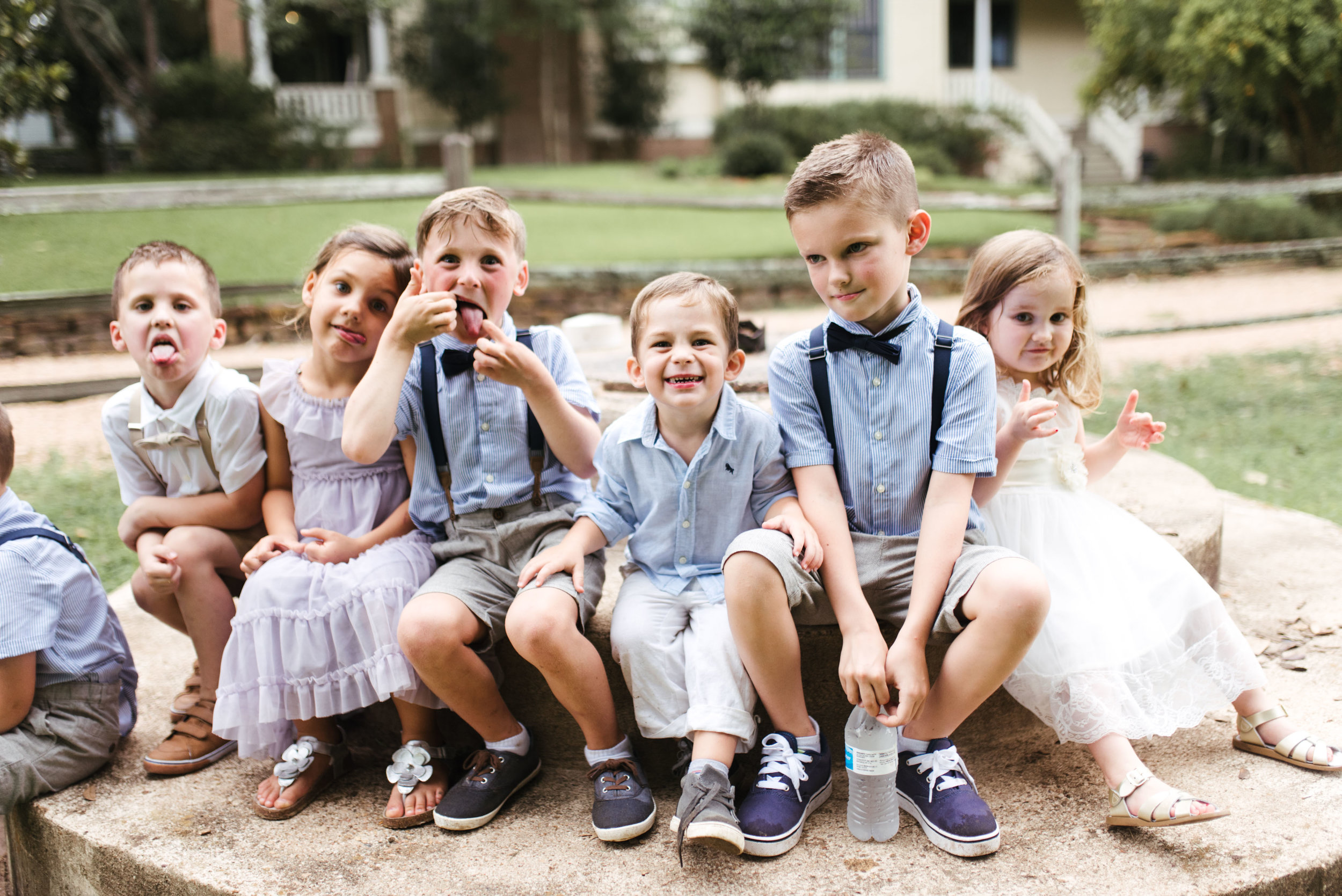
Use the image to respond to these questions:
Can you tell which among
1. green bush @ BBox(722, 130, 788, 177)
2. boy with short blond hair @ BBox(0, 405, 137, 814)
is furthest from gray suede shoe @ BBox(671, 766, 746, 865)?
green bush @ BBox(722, 130, 788, 177)

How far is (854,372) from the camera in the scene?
2.06 m

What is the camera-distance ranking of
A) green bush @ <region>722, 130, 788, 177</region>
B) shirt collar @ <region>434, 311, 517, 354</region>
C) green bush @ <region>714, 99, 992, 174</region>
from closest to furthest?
shirt collar @ <region>434, 311, 517, 354</region> < green bush @ <region>722, 130, 788, 177</region> < green bush @ <region>714, 99, 992, 174</region>

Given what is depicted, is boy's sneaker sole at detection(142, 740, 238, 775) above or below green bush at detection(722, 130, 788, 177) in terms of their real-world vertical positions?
below

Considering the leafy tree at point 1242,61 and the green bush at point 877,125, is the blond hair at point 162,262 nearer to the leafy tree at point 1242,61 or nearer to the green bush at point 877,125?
the leafy tree at point 1242,61

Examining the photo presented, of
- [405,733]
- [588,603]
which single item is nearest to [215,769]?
[405,733]

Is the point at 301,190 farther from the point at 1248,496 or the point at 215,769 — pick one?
the point at 1248,496

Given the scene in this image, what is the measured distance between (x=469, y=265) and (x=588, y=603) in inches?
30.9

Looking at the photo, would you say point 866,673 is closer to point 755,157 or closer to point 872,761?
point 872,761

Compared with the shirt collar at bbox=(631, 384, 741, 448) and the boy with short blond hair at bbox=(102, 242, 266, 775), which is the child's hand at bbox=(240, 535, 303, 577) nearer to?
the boy with short blond hair at bbox=(102, 242, 266, 775)

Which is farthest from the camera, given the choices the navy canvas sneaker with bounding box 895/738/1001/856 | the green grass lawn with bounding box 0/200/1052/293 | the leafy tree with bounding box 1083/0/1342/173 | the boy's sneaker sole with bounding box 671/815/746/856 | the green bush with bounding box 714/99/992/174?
the green bush with bounding box 714/99/992/174

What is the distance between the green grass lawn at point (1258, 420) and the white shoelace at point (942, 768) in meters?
2.58

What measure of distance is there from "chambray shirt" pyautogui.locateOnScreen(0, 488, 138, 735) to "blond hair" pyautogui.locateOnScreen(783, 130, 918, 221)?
1.76 metres

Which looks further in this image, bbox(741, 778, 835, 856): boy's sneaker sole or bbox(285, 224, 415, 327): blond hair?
bbox(285, 224, 415, 327): blond hair

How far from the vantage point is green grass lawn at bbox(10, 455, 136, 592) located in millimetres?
3674
